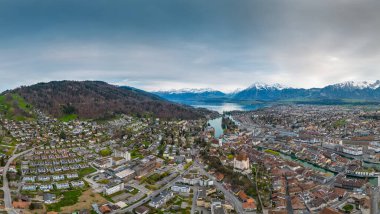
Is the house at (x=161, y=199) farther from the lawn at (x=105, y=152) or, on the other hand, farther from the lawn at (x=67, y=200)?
the lawn at (x=105, y=152)

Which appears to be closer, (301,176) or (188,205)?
(188,205)

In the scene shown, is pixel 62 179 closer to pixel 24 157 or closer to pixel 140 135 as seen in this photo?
pixel 24 157

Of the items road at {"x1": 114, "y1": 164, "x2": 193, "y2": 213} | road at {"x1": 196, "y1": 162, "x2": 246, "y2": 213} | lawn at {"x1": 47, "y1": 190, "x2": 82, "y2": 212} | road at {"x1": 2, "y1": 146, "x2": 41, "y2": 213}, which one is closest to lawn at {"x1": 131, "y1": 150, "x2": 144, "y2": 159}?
road at {"x1": 114, "y1": 164, "x2": 193, "y2": 213}

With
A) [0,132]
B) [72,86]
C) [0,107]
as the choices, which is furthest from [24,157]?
[72,86]

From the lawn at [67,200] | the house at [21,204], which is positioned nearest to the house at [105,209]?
the lawn at [67,200]

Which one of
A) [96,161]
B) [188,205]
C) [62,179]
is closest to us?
[188,205]

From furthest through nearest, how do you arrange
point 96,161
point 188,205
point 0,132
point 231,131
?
point 231,131 → point 0,132 → point 96,161 → point 188,205

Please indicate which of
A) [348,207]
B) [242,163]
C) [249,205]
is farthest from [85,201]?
[348,207]
